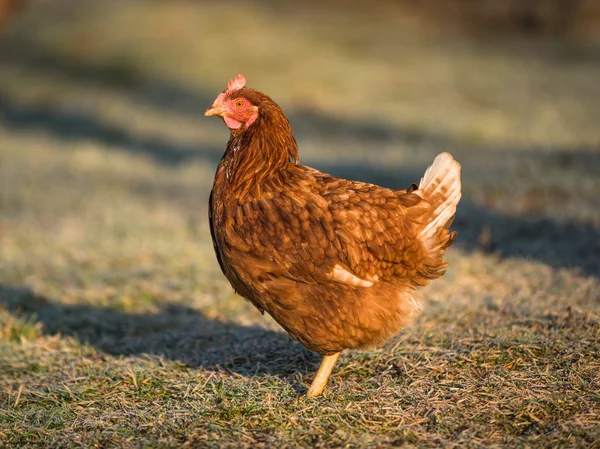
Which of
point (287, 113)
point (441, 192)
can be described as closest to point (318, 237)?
point (441, 192)

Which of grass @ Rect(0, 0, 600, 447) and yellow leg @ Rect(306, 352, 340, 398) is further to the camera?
yellow leg @ Rect(306, 352, 340, 398)

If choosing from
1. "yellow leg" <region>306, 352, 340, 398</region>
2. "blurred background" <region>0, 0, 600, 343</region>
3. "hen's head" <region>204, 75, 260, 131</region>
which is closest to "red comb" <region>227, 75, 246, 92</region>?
"hen's head" <region>204, 75, 260, 131</region>

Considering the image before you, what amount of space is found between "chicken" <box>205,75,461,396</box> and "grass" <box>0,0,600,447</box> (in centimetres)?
43

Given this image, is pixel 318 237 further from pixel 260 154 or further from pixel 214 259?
pixel 214 259

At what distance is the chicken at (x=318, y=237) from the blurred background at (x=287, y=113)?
2.21m

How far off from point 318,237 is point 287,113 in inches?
464

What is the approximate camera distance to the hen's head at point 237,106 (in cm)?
422

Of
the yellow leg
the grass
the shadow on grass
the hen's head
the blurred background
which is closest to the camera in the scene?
the grass

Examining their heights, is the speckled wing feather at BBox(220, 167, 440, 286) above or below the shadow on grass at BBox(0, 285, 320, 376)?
above

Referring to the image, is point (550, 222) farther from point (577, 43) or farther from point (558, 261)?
point (577, 43)

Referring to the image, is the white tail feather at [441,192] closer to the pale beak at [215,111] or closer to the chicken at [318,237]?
the chicken at [318,237]

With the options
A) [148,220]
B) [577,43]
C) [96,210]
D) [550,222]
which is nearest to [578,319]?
[550,222]

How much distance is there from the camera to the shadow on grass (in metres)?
4.79

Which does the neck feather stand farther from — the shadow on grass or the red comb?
the shadow on grass
